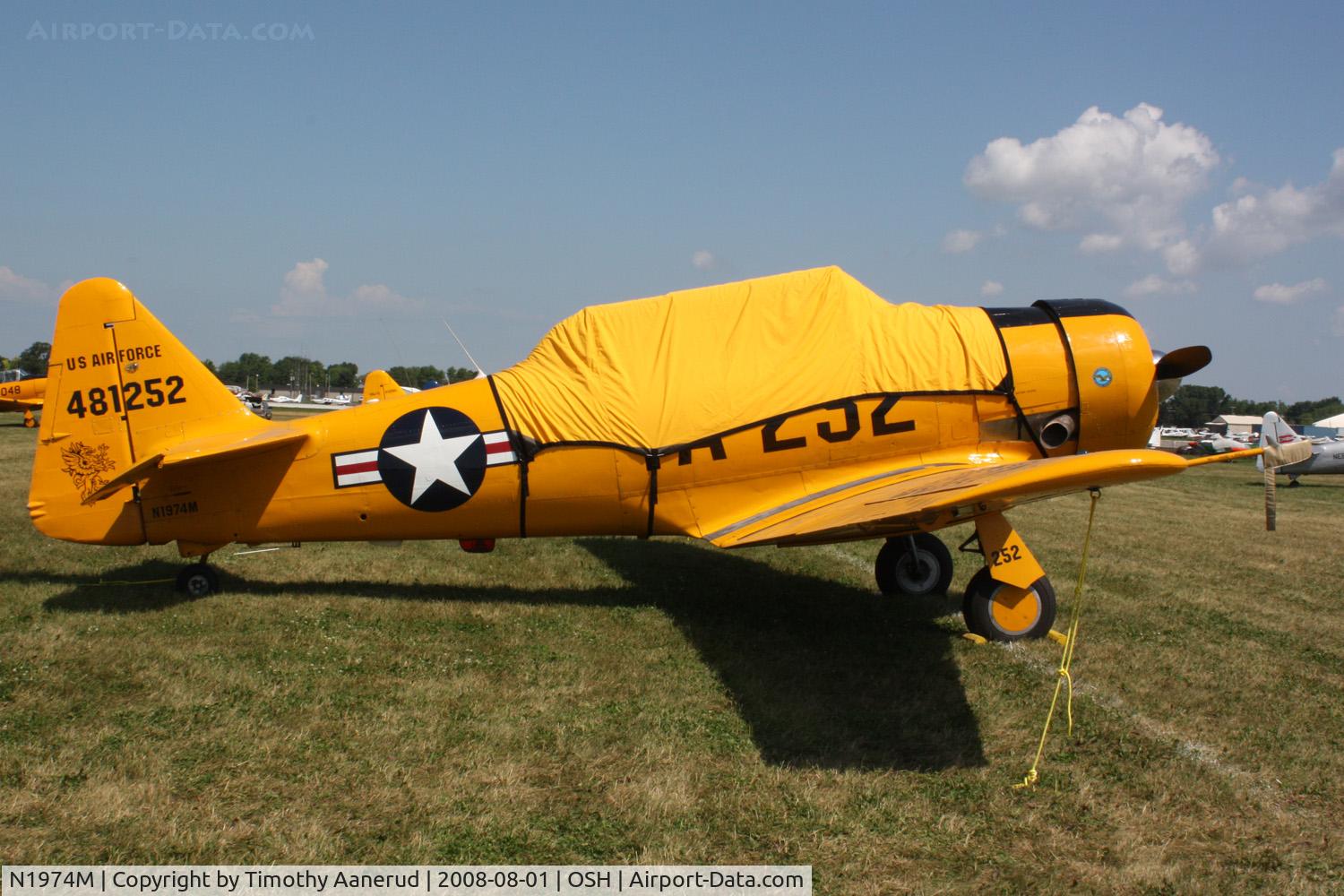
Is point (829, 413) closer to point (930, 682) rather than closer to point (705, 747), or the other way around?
point (930, 682)

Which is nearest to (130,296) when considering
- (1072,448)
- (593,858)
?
(593,858)

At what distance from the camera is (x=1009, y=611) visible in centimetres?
591

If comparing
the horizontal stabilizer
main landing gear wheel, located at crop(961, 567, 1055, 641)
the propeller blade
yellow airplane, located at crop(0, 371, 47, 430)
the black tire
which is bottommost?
main landing gear wheel, located at crop(961, 567, 1055, 641)

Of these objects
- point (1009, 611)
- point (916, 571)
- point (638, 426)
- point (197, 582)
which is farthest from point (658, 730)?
point (197, 582)

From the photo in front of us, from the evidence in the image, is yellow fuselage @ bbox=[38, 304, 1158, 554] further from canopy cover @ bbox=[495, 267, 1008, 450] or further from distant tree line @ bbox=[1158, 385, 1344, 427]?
distant tree line @ bbox=[1158, 385, 1344, 427]

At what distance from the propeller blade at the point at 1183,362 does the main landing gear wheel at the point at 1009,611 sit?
1956 mm

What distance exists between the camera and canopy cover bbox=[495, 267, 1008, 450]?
6219mm

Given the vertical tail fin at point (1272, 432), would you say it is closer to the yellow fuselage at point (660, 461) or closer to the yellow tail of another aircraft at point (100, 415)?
the yellow fuselage at point (660, 461)

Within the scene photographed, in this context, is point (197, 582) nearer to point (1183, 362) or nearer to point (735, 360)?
point (735, 360)

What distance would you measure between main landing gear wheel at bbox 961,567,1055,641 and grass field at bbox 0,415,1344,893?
168mm

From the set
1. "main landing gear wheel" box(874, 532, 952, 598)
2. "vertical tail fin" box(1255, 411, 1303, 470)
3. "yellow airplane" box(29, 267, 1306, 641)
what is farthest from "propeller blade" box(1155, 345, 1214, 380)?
"vertical tail fin" box(1255, 411, 1303, 470)

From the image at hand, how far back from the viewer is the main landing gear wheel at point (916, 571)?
7652mm

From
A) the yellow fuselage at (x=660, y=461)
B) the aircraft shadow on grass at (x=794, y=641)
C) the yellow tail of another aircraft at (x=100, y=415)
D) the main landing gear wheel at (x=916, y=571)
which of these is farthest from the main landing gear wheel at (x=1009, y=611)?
the yellow tail of another aircraft at (x=100, y=415)

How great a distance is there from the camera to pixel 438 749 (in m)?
4.28
